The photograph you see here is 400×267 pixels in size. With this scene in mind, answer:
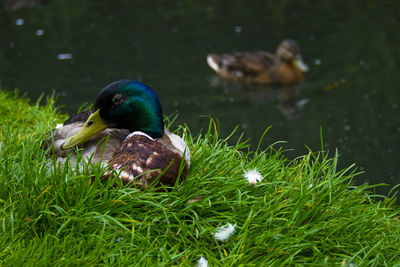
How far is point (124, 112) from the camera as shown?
9.72 feet

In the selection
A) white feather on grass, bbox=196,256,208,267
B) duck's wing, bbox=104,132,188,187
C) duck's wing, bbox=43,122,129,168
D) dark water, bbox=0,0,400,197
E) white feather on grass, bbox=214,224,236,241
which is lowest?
dark water, bbox=0,0,400,197

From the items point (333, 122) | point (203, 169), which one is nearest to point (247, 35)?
point (333, 122)

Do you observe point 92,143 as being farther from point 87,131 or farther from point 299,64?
point 299,64

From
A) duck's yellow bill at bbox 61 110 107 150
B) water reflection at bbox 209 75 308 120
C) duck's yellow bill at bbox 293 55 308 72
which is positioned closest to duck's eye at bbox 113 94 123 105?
duck's yellow bill at bbox 61 110 107 150

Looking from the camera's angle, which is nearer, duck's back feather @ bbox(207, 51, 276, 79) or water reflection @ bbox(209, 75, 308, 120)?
water reflection @ bbox(209, 75, 308, 120)

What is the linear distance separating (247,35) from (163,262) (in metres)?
8.04

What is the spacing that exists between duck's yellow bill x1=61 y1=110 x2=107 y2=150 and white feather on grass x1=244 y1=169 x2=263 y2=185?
0.84 metres

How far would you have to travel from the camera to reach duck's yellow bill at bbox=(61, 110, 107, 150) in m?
2.90

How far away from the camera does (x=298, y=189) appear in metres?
2.96

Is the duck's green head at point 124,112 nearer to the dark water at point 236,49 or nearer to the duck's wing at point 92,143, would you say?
the duck's wing at point 92,143

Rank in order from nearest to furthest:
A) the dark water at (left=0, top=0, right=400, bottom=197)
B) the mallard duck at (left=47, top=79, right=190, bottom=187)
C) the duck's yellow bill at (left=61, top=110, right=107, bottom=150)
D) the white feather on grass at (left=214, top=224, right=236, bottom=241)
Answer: the white feather on grass at (left=214, top=224, right=236, bottom=241), the mallard duck at (left=47, top=79, right=190, bottom=187), the duck's yellow bill at (left=61, top=110, right=107, bottom=150), the dark water at (left=0, top=0, right=400, bottom=197)

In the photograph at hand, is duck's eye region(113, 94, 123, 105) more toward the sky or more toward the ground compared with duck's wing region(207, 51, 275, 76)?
more toward the sky

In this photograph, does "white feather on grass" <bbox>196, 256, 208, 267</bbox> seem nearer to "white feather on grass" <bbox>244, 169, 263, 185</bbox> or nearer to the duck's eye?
"white feather on grass" <bbox>244, 169, 263, 185</bbox>

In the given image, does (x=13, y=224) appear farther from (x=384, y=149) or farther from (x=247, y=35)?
(x=247, y=35)
